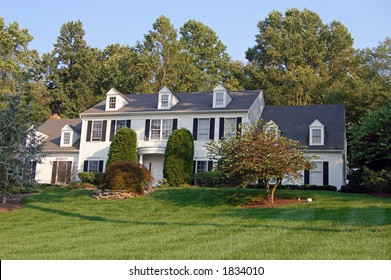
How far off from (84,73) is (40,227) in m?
36.4

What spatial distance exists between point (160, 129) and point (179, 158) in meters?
3.58

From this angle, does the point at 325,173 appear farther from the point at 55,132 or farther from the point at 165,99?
the point at 55,132

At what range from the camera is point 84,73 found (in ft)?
161

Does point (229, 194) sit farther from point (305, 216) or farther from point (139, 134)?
point (139, 134)

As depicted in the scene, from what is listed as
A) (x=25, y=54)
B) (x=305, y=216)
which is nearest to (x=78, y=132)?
(x=25, y=54)

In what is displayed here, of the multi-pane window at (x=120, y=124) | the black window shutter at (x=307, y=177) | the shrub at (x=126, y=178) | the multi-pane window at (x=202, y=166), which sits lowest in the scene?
the shrub at (x=126, y=178)

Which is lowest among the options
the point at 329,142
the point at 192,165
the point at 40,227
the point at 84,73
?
the point at 40,227

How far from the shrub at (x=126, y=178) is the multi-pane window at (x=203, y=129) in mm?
7586

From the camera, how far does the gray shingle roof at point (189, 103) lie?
30009 millimetres

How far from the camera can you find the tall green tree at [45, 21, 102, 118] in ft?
157

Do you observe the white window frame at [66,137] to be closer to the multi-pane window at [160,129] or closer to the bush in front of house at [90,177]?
the bush in front of house at [90,177]

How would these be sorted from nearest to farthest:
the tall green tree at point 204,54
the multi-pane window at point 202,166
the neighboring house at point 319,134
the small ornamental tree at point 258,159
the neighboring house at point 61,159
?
the small ornamental tree at point 258,159
the neighboring house at point 319,134
the multi-pane window at point 202,166
the neighboring house at point 61,159
the tall green tree at point 204,54

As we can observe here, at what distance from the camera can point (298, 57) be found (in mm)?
47594

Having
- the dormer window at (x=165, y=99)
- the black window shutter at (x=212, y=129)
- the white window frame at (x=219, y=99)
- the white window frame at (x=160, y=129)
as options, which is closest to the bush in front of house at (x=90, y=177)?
the white window frame at (x=160, y=129)
